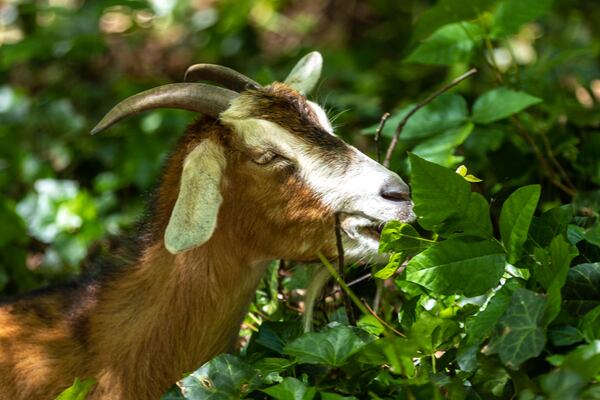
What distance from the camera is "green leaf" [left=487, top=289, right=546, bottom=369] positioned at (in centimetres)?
306

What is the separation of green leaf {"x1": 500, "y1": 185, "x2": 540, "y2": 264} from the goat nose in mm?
530

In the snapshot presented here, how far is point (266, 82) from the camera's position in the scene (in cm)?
588

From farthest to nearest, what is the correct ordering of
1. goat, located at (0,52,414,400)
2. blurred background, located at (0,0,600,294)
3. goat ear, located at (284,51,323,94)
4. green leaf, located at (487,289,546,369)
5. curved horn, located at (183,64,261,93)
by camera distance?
blurred background, located at (0,0,600,294) → goat ear, located at (284,51,323,94) → curved horn, located at (183,64,261,93) → goat, located at (0,52,414,400) → green leaf, located at (487,289,546,369)

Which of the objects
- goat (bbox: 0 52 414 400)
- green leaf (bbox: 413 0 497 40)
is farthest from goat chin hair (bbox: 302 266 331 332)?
green leaf (bbox: 413 0 497 40)

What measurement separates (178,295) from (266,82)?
1989 millimetres

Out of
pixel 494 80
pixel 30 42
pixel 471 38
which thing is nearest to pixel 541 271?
pixel 471 38

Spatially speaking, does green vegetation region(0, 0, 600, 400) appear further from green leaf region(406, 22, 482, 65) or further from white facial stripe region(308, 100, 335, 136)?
white facial stripe region(308, 100, 335, 136)

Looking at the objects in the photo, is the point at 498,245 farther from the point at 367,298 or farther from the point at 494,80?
the point at 494,80

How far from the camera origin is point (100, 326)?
14.3 ft

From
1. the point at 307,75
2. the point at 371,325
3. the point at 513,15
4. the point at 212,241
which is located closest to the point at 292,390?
the point at 371,325

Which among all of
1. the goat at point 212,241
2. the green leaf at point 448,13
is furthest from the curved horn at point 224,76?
the green leaf at point 448,13

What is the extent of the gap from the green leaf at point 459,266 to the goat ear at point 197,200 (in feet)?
2.63

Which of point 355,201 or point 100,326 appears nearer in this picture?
point 355,201

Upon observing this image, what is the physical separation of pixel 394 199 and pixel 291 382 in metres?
0.95
